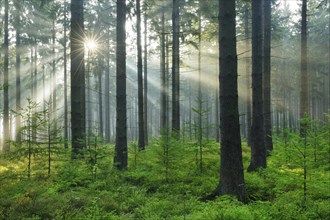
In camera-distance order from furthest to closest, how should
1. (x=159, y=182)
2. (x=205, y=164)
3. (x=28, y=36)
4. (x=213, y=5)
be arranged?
(x=28, y=36)
(x=213, y=5)
(x=205, y=164)
(x=159, y=182)

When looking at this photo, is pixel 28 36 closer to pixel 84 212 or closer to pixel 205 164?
pixel 205 164

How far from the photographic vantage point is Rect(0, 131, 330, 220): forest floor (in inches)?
212

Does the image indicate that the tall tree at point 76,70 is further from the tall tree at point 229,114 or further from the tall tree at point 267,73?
the tall tree at point 267,73

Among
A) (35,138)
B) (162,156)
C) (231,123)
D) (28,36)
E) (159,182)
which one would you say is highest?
(28,36)

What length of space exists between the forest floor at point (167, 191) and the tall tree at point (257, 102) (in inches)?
29.2

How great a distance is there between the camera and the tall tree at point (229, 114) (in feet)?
21.2

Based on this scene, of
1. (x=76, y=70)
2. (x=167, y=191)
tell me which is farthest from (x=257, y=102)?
(x=76, y=70)

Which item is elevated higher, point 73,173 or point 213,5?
point 213,5

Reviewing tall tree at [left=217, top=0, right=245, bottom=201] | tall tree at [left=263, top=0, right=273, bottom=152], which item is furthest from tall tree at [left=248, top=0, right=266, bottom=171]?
tall tree at [left=217, top=0, right=245, bottom=201]

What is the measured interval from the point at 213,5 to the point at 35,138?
48.2 feet

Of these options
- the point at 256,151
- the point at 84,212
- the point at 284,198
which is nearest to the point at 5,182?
the point at 84,212

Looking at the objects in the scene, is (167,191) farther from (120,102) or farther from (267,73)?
(267,73)

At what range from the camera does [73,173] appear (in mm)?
8961

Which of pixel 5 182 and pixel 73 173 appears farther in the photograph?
pixel 73 173
